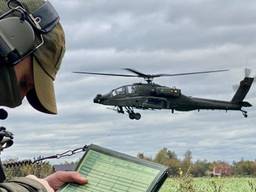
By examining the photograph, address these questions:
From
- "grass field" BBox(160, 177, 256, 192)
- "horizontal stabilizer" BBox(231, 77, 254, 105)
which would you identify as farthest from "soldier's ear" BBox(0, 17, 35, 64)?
"horizontal stabilizer" BBox(231, 77, 254, 105)

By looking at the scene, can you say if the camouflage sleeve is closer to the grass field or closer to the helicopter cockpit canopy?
the grass field

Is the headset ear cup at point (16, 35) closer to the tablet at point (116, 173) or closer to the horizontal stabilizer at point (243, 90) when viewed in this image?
the tablet at point (116, 173)

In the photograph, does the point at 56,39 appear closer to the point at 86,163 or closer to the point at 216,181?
the point at 86,163

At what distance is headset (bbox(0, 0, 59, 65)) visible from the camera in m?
2.50

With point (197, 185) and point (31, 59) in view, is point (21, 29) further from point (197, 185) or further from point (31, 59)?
point (197, 185)

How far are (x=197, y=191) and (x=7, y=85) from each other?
7.55 metres

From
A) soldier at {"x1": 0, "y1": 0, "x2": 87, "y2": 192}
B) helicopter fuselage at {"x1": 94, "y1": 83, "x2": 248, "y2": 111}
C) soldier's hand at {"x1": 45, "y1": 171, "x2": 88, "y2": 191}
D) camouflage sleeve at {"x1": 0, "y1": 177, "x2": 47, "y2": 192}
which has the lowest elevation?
camouflage sleeve at {"x1": 0, "y1": 177, "x2": 47, "y2": 192}

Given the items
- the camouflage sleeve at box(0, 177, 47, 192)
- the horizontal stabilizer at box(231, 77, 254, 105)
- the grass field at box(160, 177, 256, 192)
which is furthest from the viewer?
the horizontal stabilizer at box(231, 77, 254, 105)

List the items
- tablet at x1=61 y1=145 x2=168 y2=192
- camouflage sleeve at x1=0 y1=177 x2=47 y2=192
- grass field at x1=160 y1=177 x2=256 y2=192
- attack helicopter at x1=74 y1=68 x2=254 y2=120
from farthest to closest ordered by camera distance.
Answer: attack helicopter at x1=74 y1=68 x2=254 y2=120 < grass field at x1=160 y1=177 x2=256 y2=192 < tablet at x1=61 y1=145 x2=168 y2=192 < camouflage sleeve at x1=0 y1=177 x2=47 y2=192

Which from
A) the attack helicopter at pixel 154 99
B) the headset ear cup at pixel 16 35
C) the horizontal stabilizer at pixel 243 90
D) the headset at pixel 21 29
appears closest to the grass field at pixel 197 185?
the headset at pixel 21 29

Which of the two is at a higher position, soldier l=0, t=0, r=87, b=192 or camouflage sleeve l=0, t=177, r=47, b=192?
soldier l=0, t=0, r=87, b=192

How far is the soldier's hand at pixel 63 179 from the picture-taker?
2672mm

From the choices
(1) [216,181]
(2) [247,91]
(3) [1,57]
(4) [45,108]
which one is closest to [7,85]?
(3) [1,57]

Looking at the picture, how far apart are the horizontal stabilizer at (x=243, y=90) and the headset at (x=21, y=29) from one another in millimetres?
50173
